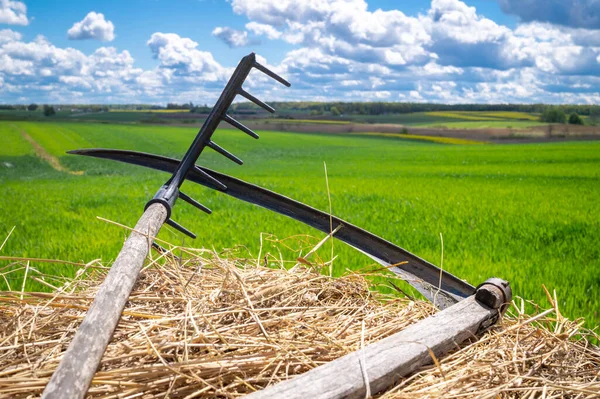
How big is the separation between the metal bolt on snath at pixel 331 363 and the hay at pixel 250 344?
11 centimetres

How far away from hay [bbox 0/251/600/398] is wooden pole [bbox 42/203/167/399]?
179 mm

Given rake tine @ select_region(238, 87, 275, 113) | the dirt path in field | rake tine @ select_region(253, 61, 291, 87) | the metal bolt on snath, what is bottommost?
the dirt path in field

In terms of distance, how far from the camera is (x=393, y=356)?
1.90 metres

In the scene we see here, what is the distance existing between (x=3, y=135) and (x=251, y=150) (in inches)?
934

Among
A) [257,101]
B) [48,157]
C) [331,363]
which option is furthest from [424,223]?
[48,157]

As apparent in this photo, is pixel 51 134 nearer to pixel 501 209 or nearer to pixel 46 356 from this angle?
pixel 501 209

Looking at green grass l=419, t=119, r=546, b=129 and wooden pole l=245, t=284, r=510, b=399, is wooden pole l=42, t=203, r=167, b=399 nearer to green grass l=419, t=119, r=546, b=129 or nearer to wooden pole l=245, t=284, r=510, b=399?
wooden pole l=245, t=284, r=510, b=399

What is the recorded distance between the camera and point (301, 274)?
120 inches

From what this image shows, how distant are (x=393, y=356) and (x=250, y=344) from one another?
59 cm

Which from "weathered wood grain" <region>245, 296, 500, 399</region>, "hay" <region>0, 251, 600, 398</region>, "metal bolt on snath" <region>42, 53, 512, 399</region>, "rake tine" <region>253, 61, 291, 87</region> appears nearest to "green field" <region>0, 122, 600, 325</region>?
"metal bolt on snath" <region>42, 53, 512, 399</region>

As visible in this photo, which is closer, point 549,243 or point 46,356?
point 46,356

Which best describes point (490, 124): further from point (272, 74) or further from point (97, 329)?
point (97, 329)

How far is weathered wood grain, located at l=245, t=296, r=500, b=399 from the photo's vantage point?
5.24 feet

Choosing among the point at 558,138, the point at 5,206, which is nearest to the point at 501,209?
the point at 5,206
